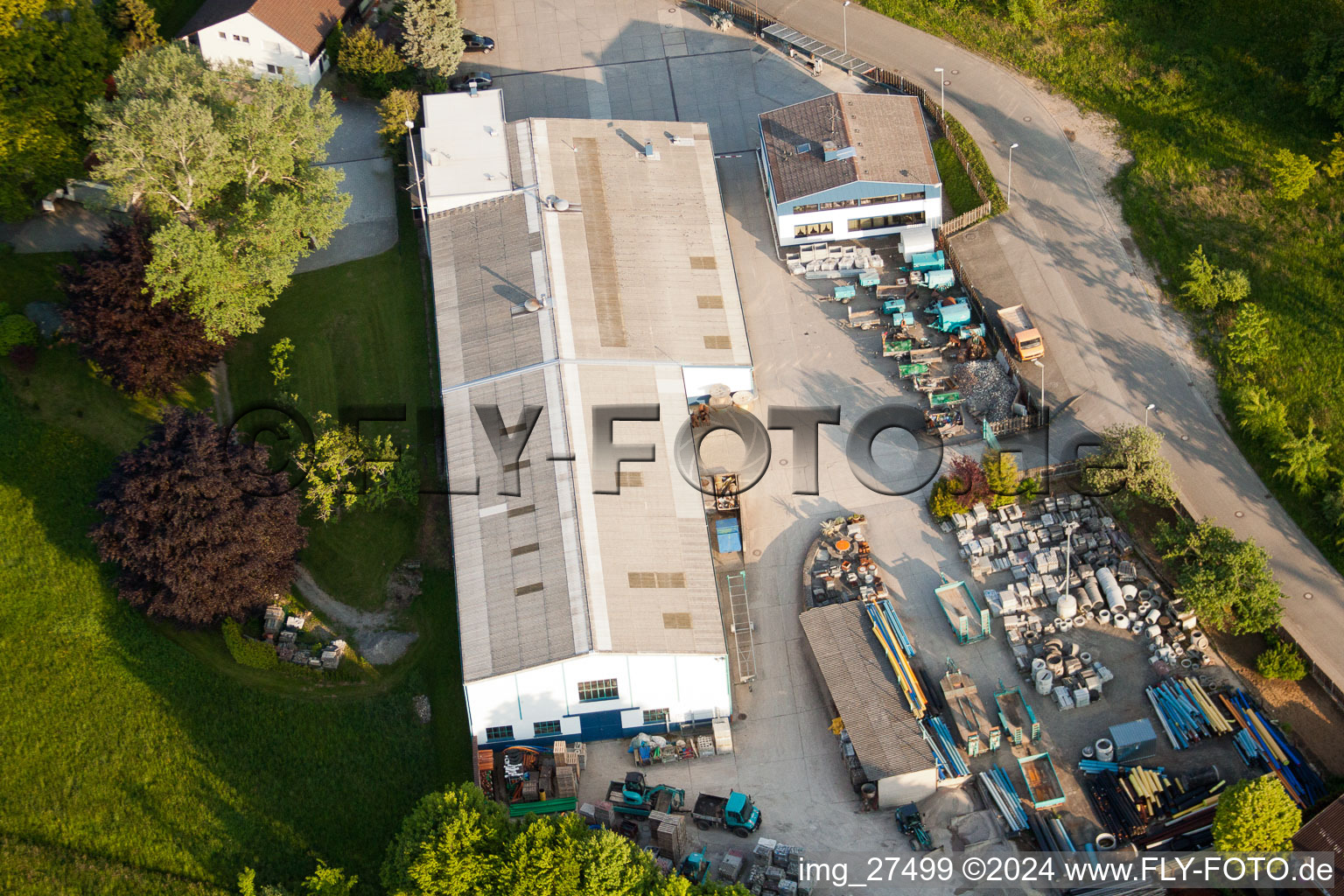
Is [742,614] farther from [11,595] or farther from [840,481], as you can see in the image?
[11,595]

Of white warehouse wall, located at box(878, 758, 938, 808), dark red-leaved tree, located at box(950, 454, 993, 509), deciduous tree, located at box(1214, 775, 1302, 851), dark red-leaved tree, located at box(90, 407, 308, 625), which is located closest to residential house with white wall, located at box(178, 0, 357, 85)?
dark red-leaved tree, located at box(90, 407, 308, 625)

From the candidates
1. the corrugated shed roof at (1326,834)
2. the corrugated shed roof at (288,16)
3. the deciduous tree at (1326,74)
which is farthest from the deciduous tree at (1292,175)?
the corrugated shed roof at (288,16)

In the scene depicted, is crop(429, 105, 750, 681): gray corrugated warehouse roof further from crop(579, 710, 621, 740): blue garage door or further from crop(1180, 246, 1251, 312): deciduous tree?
crop(1180, 246, 1251, 312): deciduous tree

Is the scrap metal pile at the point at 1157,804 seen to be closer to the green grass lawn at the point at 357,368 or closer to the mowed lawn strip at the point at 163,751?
the mowed lawn strip at the point at 163,751

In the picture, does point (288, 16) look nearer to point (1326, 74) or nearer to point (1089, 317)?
point (1089, 317)

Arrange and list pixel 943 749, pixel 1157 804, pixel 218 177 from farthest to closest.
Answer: pixel 218 177 < pixel 943 749 < pixel 1157 804

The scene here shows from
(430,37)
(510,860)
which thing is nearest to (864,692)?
(510,860)

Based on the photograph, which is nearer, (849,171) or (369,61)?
(849,171)
